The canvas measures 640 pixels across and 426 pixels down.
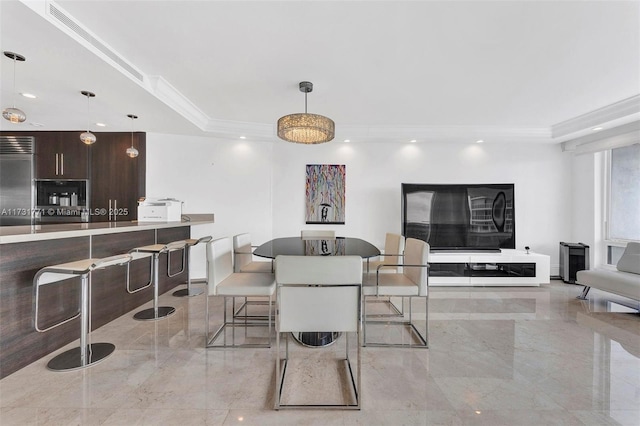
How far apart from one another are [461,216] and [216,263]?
4.09 m

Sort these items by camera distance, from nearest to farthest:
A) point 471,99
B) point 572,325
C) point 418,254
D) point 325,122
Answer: point 418,254 < point 325,122 < point 572,325 < point 471,99

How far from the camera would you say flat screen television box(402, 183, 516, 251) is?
4668mm

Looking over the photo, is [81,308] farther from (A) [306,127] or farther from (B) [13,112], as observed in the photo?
(A) [306,127]

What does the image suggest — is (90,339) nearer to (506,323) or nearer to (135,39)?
(135,39)

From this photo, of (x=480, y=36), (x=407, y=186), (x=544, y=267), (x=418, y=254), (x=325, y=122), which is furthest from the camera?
(x=407, y=186)

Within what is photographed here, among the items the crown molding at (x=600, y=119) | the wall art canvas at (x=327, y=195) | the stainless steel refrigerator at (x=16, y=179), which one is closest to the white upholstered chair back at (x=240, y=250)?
the wall art canvas at (x=327, y=195)

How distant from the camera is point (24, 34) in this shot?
6.38 feet

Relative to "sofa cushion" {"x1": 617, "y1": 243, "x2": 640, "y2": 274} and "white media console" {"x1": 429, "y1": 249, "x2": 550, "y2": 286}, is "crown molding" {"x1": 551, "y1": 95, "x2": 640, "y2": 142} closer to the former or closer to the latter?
"sofa cushion" {"x1": 617, "y1": 243, "x2": 640, "y2": 274}

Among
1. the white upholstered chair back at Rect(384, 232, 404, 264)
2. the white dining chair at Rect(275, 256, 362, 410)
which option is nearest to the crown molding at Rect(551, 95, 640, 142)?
the white upholstered chair back at Rect(384, 232, 404, 264)

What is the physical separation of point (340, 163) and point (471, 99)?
2203mm

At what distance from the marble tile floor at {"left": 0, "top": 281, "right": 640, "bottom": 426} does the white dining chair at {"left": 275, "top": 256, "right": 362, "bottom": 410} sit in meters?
0.26

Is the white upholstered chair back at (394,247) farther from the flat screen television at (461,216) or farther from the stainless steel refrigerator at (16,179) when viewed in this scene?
the stainless steel refrigerator at (16,179)

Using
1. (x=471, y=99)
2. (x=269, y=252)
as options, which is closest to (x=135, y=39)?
(x=269, y=252)

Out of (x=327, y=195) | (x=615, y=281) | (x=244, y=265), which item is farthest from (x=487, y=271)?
(x=244, y=265)
